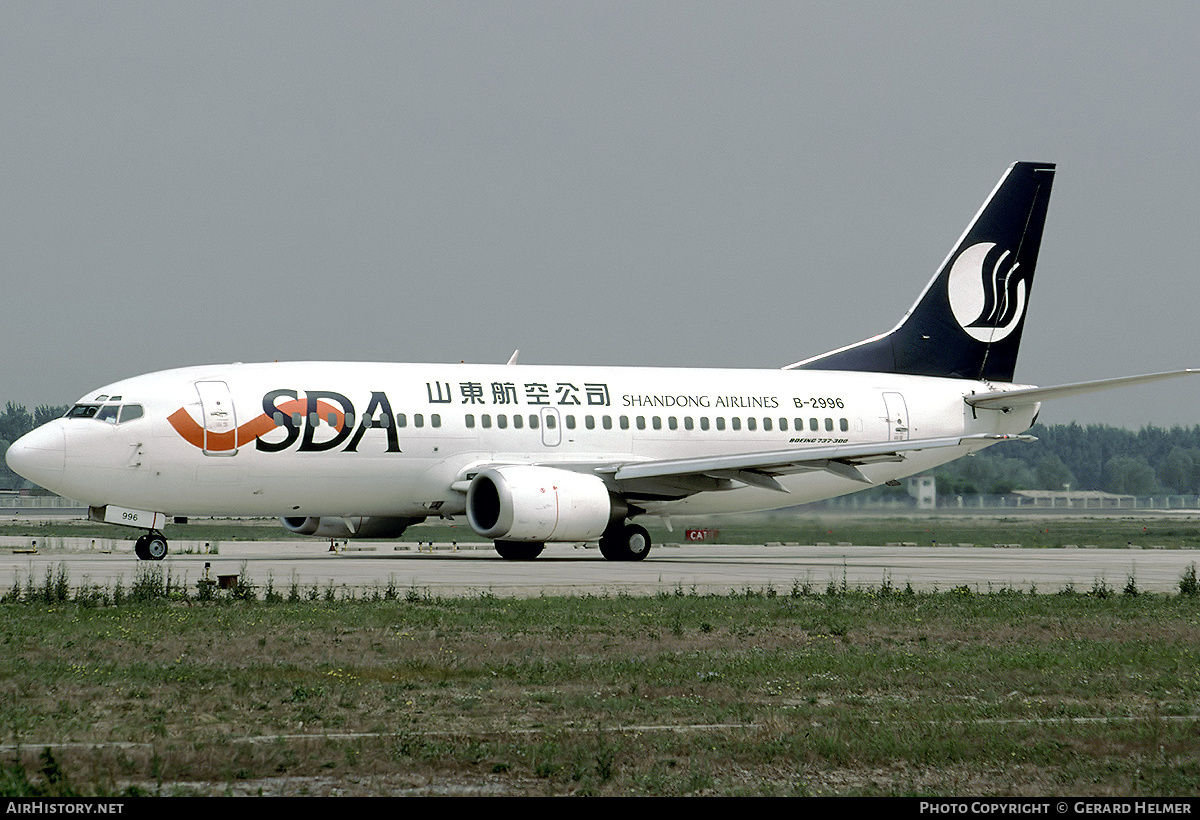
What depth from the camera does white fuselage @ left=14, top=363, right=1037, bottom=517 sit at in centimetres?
2739

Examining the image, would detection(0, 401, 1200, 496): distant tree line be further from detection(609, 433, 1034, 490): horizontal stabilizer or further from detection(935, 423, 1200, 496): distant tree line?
detection(609, 433, 1034, 490): horizontal stabilizer

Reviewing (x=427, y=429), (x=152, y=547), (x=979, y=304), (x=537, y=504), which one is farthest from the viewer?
(x=979, y=304)

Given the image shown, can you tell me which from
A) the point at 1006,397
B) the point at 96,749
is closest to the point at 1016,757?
the point at 96,749

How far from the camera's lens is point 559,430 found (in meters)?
31.4

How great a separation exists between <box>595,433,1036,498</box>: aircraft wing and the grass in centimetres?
1274

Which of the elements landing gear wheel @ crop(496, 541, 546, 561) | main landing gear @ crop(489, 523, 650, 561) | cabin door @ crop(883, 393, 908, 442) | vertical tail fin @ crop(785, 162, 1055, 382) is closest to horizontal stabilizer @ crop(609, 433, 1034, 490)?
main landing gear @ crop(489, 523, 650, 561)

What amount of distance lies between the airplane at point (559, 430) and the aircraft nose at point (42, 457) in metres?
0.04

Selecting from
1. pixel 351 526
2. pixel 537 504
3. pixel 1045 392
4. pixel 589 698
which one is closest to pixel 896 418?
pixel 1045 392

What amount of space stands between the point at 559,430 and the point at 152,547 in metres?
9.04

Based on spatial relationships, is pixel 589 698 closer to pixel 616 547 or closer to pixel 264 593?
pixel 264 593

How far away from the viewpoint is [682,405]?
33.2 meters

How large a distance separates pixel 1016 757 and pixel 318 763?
13.2ft

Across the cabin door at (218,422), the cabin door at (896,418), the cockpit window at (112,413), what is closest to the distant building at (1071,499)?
the cabin door at (896,418)
